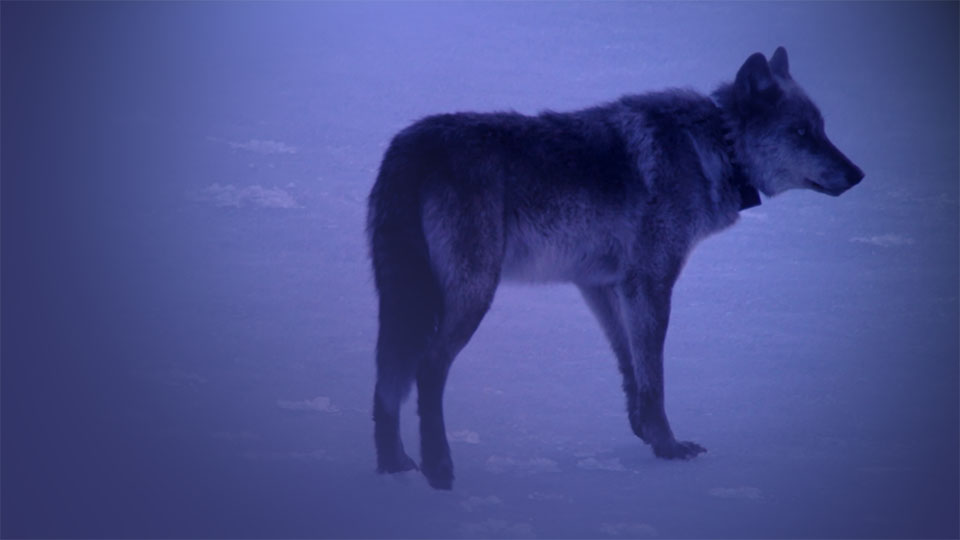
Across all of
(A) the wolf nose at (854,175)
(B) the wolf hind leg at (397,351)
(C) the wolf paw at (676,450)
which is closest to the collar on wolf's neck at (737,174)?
(A) the wolf nose at (854,175)

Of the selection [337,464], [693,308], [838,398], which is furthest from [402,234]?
[693,308]

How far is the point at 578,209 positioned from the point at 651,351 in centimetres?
86

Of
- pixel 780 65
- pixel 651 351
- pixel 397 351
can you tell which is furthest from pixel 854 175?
pixel 397 351

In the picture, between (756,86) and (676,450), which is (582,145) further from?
(676,450)

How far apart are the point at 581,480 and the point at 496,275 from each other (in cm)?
109

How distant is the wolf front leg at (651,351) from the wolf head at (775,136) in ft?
3.07

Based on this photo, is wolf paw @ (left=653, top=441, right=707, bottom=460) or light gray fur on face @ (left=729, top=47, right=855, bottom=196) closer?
wolf paw @ (left=653, top=441, right=707, bottom=460)

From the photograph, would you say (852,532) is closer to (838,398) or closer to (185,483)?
(838,398)

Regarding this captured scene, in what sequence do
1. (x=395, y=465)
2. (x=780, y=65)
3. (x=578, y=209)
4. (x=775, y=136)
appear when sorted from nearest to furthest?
(x=395, y=465) → (x=578, y=209) → (x=775, y=136) → (x=780, y=65)

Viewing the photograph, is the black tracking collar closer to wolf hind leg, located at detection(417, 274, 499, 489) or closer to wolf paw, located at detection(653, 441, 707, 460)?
wolf paw, located at detection(653, 441, 707, 460)

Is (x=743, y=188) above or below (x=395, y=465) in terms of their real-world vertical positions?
above

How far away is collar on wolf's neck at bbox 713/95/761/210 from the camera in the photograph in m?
5.20

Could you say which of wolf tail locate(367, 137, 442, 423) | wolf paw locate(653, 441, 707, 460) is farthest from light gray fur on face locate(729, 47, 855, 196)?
wolf tail locate(367, 137, 442, 423)

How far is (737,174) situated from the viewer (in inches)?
205
